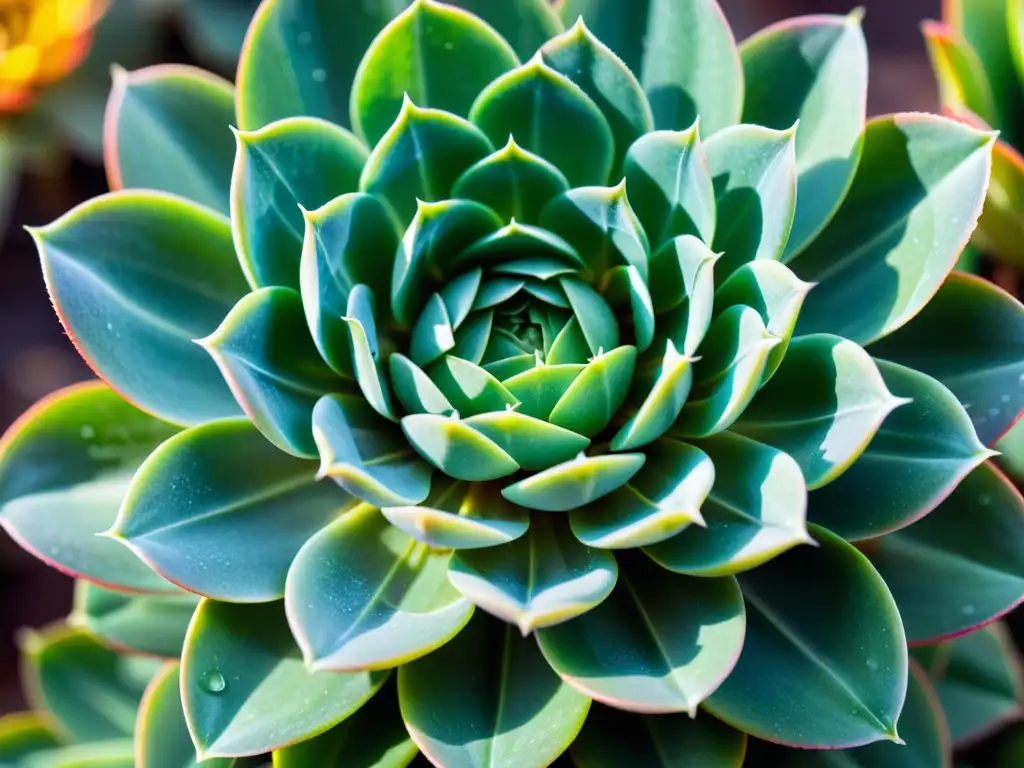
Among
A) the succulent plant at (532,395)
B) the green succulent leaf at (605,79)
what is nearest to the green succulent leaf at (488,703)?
the succulent plant at (532,395)

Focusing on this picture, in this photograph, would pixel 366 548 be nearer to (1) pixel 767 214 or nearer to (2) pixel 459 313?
(2) pixel 459 313

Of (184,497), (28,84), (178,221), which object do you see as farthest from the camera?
(28,84)

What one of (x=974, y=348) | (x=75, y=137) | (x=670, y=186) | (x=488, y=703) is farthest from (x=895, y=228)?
(x=75, y=137)

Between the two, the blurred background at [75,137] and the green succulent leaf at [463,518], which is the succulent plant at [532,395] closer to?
the green succulent leaf at [463,518]

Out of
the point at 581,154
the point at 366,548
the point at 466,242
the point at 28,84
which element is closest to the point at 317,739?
the point at 366,548

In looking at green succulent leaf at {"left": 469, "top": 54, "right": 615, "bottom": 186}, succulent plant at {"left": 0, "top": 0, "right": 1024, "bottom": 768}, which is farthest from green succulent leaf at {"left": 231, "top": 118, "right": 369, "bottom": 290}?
green succulent leaf at {"left": 469, "top": 54, "right": 615, "bottom": 186}

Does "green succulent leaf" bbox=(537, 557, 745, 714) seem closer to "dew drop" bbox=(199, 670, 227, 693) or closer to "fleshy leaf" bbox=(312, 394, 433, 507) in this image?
"fleshy leaf" bbox=(312, 394, 433, 507)
